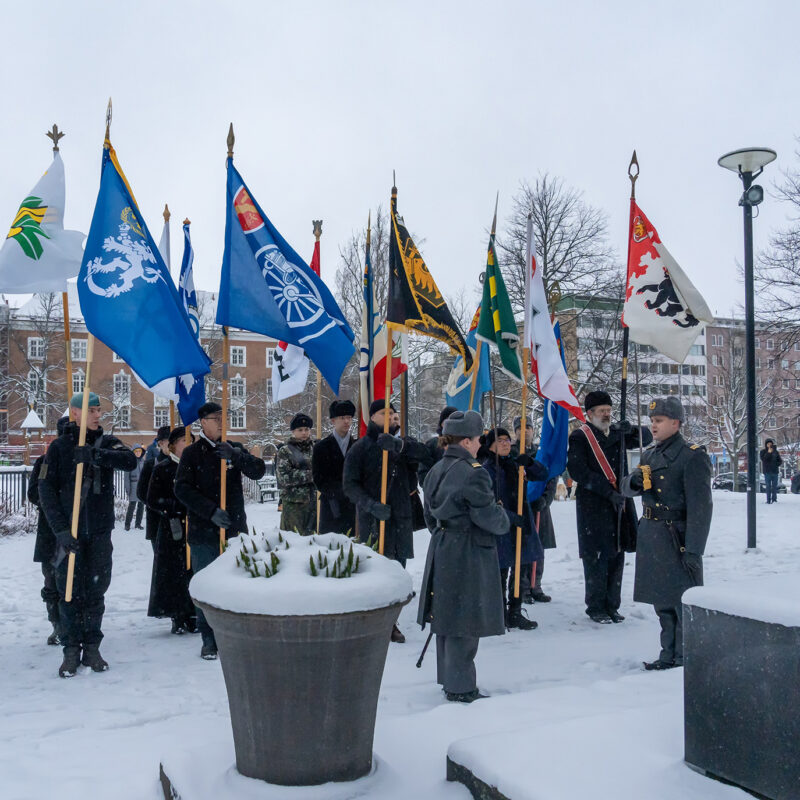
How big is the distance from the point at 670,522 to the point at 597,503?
1.72 m

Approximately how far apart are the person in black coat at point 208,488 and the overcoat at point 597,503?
9.63 feet

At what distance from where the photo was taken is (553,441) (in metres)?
8.37

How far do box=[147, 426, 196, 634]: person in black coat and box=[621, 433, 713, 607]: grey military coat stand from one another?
4.08 metres

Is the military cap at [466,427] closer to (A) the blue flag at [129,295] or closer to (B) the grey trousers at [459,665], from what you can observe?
(B) the grey trousers at [459,665]

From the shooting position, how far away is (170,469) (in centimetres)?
757

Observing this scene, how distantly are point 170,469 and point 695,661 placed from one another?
5.65m

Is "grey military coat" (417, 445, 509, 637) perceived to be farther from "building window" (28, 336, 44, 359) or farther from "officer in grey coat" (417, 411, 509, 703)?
"building window" (28, 336, 44, 359)

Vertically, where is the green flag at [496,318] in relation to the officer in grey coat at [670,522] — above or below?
above

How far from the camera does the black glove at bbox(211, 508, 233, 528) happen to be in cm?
601

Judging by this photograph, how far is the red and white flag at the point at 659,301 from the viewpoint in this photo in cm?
758

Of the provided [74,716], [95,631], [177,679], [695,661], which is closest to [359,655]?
[695,661]

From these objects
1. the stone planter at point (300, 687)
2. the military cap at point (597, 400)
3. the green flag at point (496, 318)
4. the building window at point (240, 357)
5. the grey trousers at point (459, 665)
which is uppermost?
the building window at point (240, 357)

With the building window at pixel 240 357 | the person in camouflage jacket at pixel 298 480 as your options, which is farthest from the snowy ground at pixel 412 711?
the building window at pixel 240 357

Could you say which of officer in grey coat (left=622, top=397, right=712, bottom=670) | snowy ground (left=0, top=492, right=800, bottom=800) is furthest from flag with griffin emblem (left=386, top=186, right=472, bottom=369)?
snowy ground (left=0, top=492, right=800, bottom=800)
